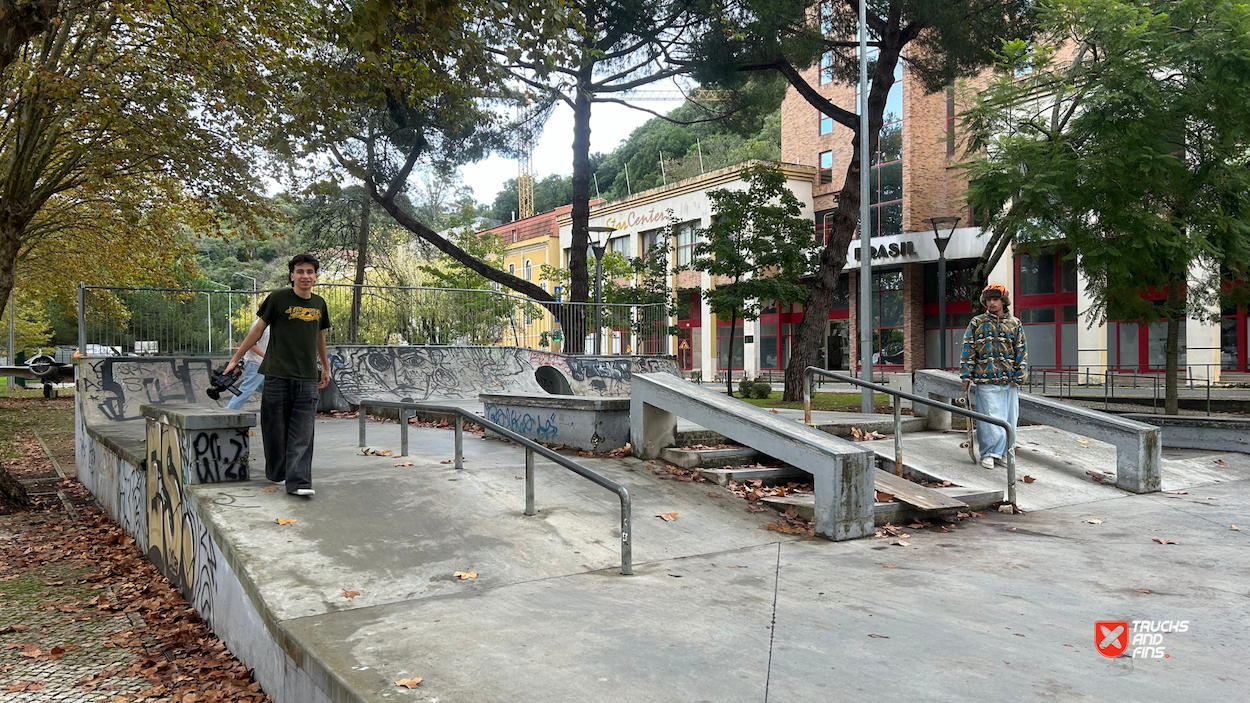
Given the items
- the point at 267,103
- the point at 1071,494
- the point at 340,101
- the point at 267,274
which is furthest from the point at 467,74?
the point at 267,274

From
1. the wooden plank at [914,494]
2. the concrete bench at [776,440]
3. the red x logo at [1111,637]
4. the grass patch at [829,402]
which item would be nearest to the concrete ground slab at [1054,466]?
the wooden plank at [914,494]

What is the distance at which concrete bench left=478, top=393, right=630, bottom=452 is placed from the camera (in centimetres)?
839

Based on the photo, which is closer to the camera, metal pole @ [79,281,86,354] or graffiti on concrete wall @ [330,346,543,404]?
metal pole @ [79,281,86,354]

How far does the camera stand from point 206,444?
586 centimetres

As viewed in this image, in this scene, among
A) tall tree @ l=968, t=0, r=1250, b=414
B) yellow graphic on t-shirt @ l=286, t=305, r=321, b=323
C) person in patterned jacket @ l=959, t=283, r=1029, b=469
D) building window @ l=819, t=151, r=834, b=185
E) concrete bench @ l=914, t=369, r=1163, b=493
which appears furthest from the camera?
building window @ l=819, t=151, r=834, b=185

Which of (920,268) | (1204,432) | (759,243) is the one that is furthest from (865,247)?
(920,268)

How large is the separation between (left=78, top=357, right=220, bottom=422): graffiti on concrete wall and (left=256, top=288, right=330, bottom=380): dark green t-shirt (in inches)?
269

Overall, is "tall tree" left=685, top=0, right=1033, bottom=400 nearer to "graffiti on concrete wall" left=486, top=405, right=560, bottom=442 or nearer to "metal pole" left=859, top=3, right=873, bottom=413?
"metal pole" left=859, top=3, right=873, bottom=413

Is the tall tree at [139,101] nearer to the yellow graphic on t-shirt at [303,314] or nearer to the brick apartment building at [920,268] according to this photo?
the yellow graphic on t-shirt at [303,314]

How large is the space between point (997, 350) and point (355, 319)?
10641 mm

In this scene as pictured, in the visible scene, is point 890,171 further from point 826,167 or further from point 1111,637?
point 1111,637

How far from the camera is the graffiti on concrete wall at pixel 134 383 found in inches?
456

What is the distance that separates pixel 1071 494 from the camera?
797cm

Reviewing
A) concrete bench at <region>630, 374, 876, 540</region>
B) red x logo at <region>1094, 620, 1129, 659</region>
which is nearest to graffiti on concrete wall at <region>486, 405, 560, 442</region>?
concrete bench at <region>630, 374, 876, 540</region>
